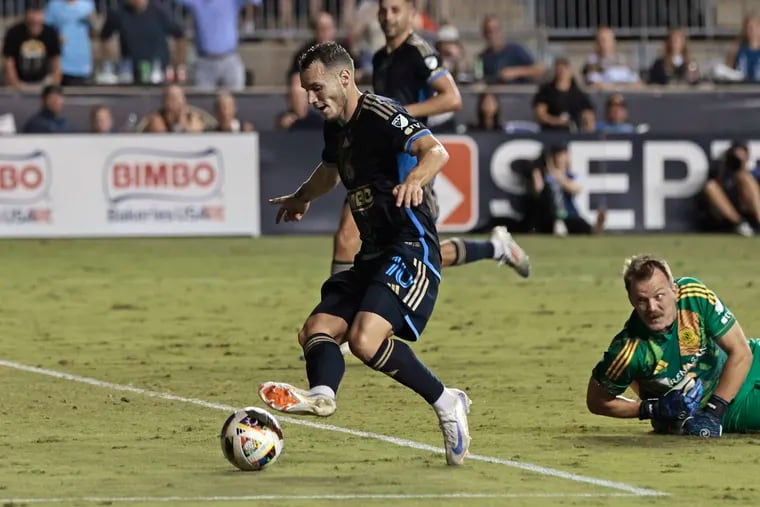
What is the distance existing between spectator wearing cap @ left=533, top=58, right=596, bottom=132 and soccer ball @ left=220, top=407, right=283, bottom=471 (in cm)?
1594

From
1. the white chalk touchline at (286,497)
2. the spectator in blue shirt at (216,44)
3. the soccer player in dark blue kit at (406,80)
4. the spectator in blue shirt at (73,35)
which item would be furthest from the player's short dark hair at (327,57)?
the spectator in blue shirt at (73,35)

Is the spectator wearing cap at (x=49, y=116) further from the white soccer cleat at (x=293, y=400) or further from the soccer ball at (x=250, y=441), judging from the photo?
the white soccer cleat at (x=293, y=400)

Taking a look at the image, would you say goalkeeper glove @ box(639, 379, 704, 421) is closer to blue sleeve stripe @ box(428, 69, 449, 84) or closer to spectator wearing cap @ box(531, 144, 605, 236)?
blue sleeve stripe @ box(428, 69, 449, 84)

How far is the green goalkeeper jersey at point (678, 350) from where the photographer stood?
319 inches

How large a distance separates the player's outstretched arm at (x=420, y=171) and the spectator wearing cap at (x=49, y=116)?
1516cm

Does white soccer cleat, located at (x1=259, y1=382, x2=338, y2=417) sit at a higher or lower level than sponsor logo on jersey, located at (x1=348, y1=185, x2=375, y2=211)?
lower

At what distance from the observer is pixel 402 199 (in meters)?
7.09

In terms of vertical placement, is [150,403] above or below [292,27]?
below

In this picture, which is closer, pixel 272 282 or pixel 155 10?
pixel 272 282

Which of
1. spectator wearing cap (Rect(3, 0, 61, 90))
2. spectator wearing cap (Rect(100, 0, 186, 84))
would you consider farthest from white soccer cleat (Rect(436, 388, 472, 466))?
spectator wearing cap (Rect(100, 0, 186, 84))

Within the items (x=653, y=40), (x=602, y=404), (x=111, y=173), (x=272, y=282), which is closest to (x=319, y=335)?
(x=602, y=404)

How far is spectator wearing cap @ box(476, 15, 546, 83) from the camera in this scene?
2469 cm

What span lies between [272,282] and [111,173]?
5.32m

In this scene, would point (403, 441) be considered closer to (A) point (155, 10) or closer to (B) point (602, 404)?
(B) point (602, 404)
